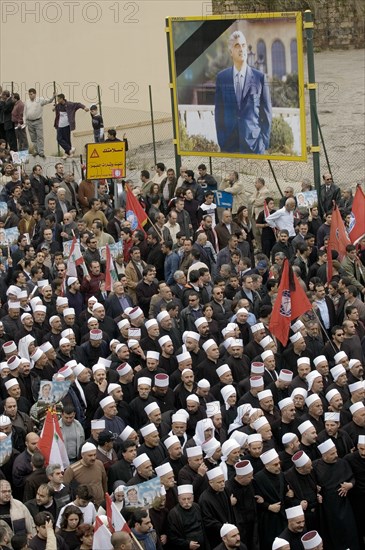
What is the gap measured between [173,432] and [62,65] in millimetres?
19210

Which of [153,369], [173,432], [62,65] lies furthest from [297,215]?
[62,65]

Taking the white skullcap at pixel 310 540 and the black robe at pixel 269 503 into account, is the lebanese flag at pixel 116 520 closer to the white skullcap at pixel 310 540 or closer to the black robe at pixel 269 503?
the white skullcap at pixel 310 540

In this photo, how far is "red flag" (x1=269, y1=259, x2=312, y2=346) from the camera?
20.4 meters

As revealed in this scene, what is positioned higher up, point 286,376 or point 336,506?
point 286,376

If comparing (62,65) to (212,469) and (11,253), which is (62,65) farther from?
(212,469)

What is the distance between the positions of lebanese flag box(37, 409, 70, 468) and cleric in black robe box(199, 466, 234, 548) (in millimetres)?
1574

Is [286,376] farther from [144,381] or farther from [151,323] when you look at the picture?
[151,323]

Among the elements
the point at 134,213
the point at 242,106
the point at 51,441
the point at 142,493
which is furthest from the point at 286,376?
the point at 242,106

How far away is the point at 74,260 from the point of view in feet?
75.0

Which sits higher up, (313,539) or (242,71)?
(242,71)

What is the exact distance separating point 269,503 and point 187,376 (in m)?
2.33

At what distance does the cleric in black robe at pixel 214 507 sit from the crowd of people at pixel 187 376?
20 mm

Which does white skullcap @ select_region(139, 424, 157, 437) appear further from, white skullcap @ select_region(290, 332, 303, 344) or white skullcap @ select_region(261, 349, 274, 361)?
white skullcap @ select_region(290, 332, 303, 344)

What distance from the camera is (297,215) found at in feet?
81.3
